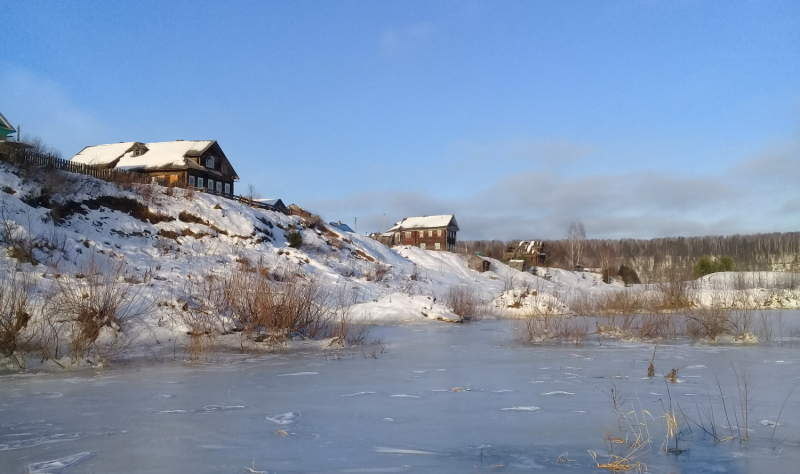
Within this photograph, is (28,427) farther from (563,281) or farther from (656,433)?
(563,281)

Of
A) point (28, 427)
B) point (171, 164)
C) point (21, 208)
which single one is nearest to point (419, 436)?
point (28, 427)

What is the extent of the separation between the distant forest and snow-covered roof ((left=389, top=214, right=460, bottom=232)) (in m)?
5.35

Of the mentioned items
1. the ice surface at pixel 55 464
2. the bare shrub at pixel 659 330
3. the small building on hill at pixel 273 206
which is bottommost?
the ice surface at pixel 55 464

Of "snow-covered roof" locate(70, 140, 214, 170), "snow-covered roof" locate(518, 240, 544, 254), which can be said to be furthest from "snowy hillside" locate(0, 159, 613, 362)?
"snow-covered roof" locate(518, 240, 544, 254)

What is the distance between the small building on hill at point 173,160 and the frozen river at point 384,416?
34894mm

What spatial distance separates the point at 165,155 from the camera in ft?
144

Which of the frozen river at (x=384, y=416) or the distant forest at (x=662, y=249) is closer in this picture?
the frozen river at (x=384, y=416)

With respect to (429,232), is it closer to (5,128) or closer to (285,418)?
(5,128)

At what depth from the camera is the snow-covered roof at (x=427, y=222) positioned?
236 feet

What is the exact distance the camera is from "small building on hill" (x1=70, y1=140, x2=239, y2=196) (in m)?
42.3

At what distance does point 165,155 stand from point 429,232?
119 ft

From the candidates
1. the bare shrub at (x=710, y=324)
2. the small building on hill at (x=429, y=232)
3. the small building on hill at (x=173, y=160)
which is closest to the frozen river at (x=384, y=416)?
the bare shrub at (x=710, y=324)

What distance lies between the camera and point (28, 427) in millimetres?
5148

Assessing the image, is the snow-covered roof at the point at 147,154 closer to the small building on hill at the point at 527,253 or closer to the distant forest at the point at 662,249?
the small building on hill at the point at 527,253
